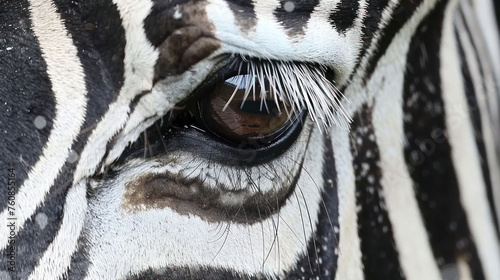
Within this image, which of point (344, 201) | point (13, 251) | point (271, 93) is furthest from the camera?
point (344, 201)

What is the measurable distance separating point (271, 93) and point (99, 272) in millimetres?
490

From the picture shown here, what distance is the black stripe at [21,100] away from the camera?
3.16 feet

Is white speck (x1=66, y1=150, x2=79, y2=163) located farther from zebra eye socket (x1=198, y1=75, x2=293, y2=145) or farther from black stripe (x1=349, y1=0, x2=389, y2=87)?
black stripe (x1=349, y1=0, x2=389, y2=87)

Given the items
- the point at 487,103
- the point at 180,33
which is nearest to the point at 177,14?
the point at 180,33

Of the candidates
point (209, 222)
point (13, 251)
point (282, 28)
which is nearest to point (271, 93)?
point (282, 28)

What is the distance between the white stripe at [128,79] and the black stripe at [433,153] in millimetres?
628

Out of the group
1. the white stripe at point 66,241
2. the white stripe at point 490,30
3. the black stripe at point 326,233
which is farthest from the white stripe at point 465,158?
the white stripe at point 66,241

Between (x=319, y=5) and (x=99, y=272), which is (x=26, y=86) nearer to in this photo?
(x=99, y=272)

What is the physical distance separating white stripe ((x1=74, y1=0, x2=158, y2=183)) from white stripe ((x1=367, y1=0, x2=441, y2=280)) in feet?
1.76

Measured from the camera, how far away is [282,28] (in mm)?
964

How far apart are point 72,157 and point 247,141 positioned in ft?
1.16

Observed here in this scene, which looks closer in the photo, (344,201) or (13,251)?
(13,251)

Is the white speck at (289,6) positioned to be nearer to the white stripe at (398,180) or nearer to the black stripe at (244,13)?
the black stripe at (244,13)

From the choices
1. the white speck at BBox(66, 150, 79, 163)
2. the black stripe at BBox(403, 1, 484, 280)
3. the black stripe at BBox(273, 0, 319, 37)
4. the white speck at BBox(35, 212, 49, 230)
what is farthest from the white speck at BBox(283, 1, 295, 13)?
the white speck at BBox(35, 212, 49, 230)
